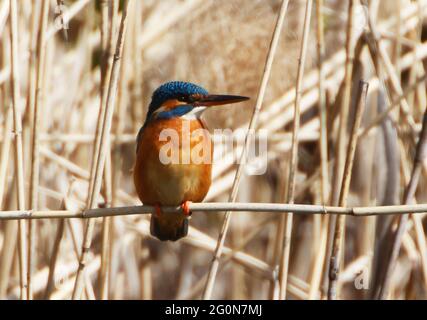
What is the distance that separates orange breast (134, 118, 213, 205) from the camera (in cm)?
255

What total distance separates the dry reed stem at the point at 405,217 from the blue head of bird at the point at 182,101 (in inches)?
32.1

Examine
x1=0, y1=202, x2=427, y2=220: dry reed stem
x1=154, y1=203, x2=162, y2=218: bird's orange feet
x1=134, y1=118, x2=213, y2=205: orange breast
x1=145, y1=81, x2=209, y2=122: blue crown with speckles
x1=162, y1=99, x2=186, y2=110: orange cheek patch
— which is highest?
x1=145, y1=81, x2=209, y2=122: blue crown with speckles

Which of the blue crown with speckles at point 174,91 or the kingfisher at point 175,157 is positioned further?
the blue crown with speckles at point 174,91

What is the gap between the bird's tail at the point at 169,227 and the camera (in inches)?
104

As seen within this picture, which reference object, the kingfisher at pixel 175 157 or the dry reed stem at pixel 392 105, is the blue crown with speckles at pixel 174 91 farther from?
the dry reed stem at pixel 392 105

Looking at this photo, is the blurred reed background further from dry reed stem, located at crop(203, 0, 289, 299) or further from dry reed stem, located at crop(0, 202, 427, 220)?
dry reed stem, located at crop(0, 202, 427, 220)

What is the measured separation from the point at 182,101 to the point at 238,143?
0.77 m

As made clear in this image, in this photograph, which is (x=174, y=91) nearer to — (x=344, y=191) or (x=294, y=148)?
(x=294, y=148)

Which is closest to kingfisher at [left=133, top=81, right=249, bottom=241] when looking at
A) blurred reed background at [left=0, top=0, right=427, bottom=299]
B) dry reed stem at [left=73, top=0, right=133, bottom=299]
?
blurred reed background at [left=0, top=0, right=427, bottom=299]

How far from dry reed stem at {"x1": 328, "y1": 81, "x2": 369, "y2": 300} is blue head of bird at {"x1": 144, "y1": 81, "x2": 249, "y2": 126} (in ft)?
2.28

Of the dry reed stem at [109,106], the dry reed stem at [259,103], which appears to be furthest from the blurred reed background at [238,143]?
the dry reed stem at [109,106]

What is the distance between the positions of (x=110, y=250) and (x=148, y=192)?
0.38 meters

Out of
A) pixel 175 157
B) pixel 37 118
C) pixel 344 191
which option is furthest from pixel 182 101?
pixel 344 191

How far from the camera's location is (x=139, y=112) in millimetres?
3168
